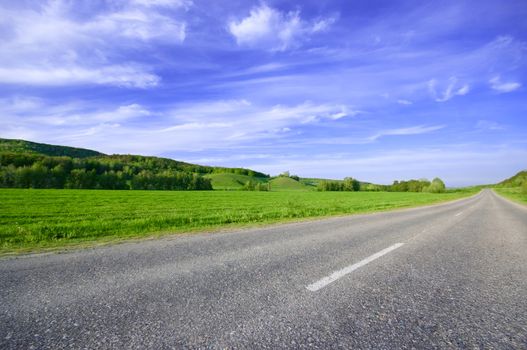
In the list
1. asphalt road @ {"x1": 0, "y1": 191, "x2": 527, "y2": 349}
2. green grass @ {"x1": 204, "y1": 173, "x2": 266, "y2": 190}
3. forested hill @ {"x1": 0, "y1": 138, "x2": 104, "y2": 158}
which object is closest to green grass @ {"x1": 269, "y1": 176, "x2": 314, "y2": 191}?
green grass @ {"x1": 204, "y1": 173, "x2": 266, "y2": 190}

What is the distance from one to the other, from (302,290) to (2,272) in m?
5.28

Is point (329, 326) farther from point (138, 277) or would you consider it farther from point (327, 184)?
point (327, 184)

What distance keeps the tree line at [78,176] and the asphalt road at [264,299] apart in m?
86.7

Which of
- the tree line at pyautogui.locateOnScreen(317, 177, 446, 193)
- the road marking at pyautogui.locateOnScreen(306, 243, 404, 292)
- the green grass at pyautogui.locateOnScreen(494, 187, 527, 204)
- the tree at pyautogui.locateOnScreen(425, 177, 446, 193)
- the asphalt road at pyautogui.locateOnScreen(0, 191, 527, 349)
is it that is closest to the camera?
the asphalt road at pyautogui.locateOnScreen(0, 191, 527, 349)

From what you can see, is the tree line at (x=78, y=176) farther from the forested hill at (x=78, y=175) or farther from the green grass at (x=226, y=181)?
the green grass at (x=226, y=181)

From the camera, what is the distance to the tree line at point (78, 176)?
234 feet

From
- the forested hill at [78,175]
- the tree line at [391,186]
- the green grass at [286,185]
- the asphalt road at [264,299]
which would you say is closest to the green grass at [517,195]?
the tree line at [391,186]

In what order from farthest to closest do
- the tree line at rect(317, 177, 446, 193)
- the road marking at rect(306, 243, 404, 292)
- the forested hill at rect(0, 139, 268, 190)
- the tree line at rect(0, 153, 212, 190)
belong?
the tree line at rect(317, 177, 446, 193), the forested hill at rect(0, 139, 268, 190), the tree line at rect(0, 153, 212, 190), the road marking at rect(306, 243, 404, 292)

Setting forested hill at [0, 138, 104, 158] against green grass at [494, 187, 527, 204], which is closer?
green grass at [494, 187, 527, 204]

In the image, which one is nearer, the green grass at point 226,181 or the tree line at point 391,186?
the tree line at point 391,186

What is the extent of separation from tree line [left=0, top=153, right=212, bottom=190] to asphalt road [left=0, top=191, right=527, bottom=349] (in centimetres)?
8669

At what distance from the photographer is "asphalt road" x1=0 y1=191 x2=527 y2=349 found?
270cm

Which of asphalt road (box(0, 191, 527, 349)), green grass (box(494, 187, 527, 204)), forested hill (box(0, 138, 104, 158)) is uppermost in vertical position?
forested hill (box(0, 138, 104, 158))

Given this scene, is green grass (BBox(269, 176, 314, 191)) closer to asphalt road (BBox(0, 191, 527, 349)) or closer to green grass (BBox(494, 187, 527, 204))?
green grass (BBox(494, 187, 527, 204))
